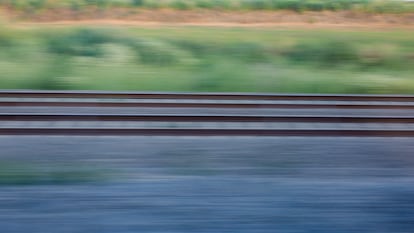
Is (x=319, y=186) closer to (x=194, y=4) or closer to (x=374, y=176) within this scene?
(x=374, y=176)

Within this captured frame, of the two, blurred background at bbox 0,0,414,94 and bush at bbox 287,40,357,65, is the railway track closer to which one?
blurred background at bbox 0,0,414,94

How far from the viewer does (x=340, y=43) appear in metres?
18.8

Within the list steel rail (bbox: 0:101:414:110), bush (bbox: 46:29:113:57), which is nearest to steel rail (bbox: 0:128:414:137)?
steel rail (bbox: 0:101:414:110)

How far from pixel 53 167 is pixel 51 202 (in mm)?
1849

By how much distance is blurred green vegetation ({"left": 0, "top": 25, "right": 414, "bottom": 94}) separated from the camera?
13695 millimetres

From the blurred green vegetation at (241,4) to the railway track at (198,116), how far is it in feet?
51.7

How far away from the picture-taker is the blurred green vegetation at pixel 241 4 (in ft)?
85.9

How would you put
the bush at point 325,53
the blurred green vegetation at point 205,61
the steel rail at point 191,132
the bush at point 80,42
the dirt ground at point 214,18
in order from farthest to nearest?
the dirt ground at point 214,18 → the bush at point 325,53 → the bush at point 80,42 → the blurred green vegetation at point 205,61 → the steel rail at point 191,132

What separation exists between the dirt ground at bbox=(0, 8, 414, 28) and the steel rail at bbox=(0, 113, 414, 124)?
15347 millimetres

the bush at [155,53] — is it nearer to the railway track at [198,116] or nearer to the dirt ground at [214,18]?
the railway track at [198,116]

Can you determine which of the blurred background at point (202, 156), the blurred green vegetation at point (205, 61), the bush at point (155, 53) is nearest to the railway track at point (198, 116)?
the blurred background at point (202, 156)

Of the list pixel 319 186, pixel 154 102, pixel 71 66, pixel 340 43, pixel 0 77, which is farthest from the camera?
pixel 340 43

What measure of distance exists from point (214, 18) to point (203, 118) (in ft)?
57.6

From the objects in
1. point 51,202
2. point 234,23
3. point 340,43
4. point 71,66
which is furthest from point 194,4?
point 51,202
